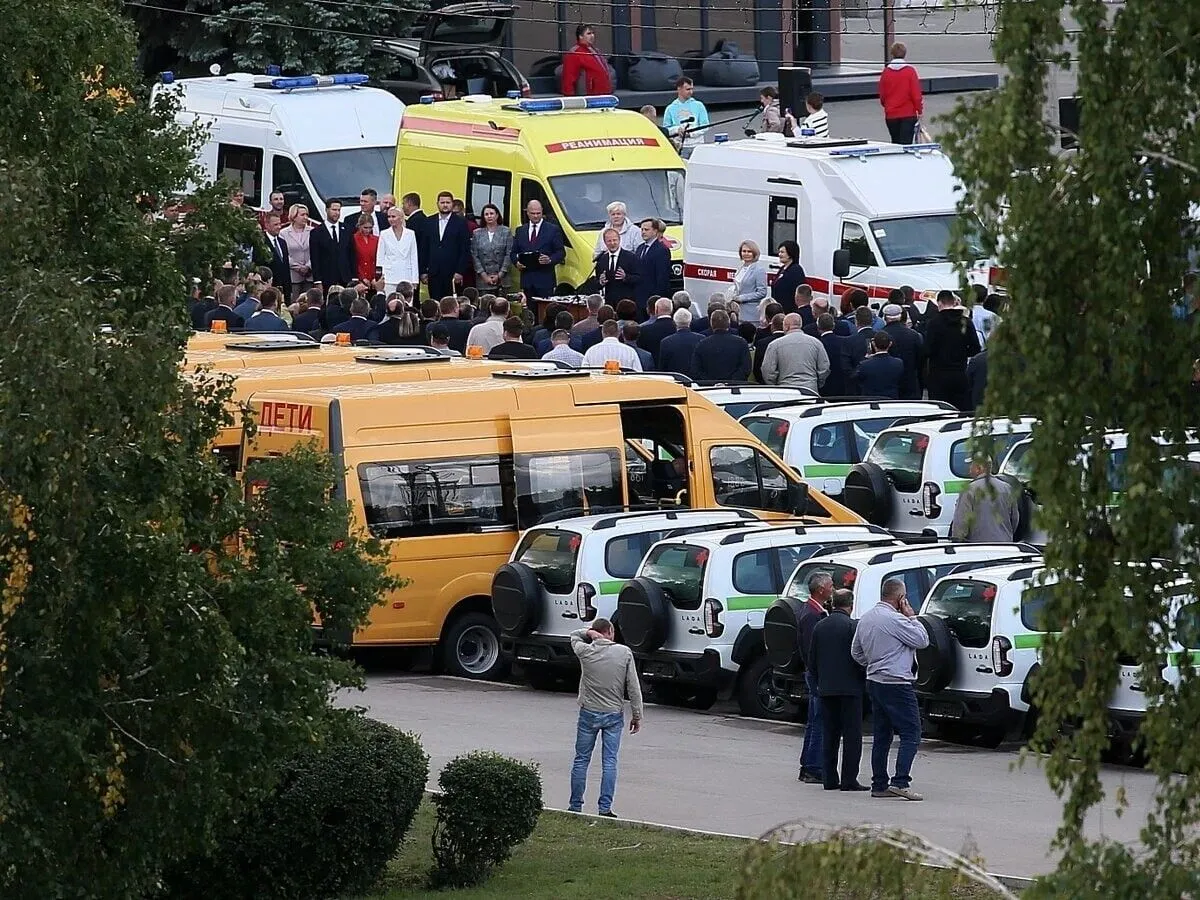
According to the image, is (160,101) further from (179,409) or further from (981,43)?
(981,43)

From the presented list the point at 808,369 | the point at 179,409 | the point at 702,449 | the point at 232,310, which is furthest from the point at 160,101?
the point at 232,310

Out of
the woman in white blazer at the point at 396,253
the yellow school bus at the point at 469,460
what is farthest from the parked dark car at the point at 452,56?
the yellow school bus at the point at 469,460

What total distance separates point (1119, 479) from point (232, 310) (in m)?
23.4

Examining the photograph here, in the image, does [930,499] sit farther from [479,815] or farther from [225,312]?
[225,312]

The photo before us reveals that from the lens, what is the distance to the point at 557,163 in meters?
33.1

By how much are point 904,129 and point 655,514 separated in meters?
19.3

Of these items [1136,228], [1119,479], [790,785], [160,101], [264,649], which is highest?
[160,101]

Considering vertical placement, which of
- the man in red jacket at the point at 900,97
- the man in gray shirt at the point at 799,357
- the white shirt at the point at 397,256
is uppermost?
the man in red jacket at the point at 900,97

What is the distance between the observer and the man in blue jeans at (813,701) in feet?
55.8

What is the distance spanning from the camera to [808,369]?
26562 millimetres

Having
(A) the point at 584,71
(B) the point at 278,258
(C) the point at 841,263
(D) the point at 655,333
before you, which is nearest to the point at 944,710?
(D) the point at 655,333

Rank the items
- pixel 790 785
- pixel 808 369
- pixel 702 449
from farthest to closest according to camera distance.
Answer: pixel 808 369 → pixel 702 449 → pixel 790 785

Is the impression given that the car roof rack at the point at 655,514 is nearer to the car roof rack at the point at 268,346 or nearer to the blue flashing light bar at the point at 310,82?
the car roof rack at the point at 268,346

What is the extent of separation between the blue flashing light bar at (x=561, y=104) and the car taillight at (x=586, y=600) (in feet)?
49.8
